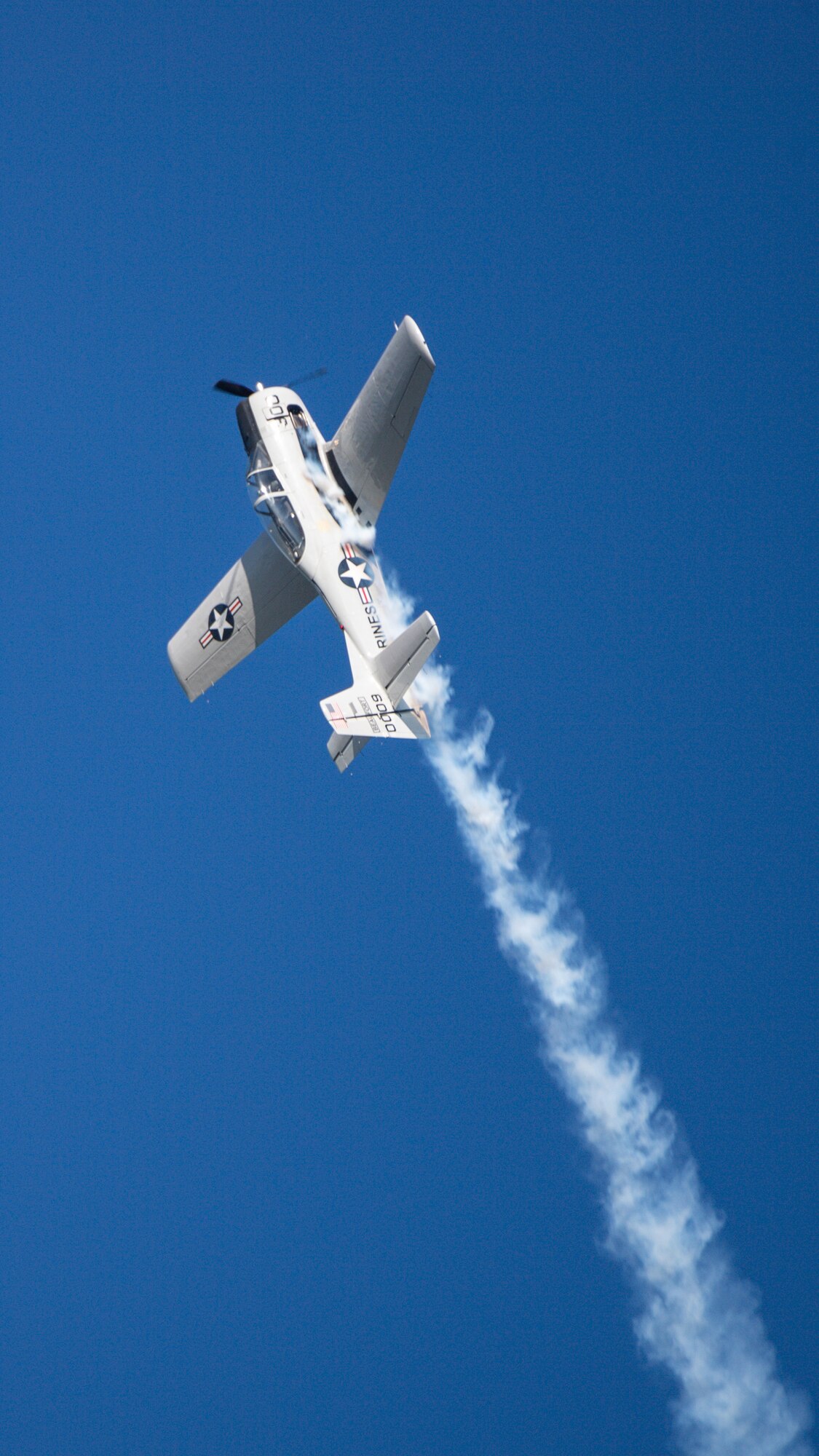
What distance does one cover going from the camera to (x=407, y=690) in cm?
3309

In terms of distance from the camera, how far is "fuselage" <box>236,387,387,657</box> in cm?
3303

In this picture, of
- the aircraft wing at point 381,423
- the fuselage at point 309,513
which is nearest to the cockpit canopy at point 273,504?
the fuselage at point 309,513

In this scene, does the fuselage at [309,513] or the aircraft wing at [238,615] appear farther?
the aircraft wing at [238,615]

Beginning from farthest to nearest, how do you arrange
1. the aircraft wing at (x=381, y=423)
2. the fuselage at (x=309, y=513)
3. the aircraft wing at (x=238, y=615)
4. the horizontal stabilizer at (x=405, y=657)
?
the aircraft wing at (x=238, y=615) < the fuselage at (x=309, y=513) < the aircraft wing at (x=381, y=423) < the horizontal stabilizer at (x=405, y=657)

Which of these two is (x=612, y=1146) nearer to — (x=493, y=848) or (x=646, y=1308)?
(x=646, y=1308)

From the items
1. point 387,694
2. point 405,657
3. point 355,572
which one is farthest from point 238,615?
point 405,657

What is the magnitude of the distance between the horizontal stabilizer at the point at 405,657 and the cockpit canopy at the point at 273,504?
2176 mm

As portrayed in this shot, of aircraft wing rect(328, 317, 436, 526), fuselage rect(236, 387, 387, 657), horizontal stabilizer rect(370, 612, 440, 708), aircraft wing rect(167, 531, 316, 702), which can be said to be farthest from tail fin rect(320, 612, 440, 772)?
aircraft wing rect(167, 531, 316, 702)

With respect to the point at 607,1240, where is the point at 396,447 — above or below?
above

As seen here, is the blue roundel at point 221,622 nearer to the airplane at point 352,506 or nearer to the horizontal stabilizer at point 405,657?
the airplane at point 352,506

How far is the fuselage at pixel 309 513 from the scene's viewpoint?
33031 mm

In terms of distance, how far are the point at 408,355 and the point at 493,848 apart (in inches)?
359

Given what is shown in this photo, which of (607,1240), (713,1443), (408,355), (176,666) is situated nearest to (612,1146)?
(607,1240)

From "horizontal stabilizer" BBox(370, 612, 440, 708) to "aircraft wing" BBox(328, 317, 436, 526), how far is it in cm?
235
